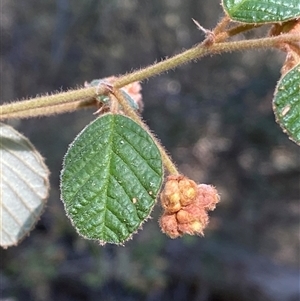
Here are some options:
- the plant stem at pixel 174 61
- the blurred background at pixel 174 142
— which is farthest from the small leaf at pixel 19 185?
the blurred background at pixel 174 142

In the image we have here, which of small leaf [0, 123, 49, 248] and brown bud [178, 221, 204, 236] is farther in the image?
small leaf [0, 123, 49, 248]

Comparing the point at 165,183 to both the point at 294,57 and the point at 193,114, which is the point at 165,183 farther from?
the point at 193,114

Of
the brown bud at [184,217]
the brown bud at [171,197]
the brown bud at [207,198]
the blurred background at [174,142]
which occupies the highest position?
the blurred background at [174,142]

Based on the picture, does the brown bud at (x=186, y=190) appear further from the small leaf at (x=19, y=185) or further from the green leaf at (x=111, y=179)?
the small leaf at (x=19, y=185)

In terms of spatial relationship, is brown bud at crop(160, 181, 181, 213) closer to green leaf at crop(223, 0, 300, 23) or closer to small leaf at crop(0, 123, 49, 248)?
green leaf at crop(223, 0, 300, 23)

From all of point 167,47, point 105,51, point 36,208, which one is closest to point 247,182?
point 167,47

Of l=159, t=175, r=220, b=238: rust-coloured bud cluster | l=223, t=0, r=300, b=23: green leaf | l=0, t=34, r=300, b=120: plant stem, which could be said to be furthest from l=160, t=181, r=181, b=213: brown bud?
l=223, t=0, r=300, b=23: green leaf
